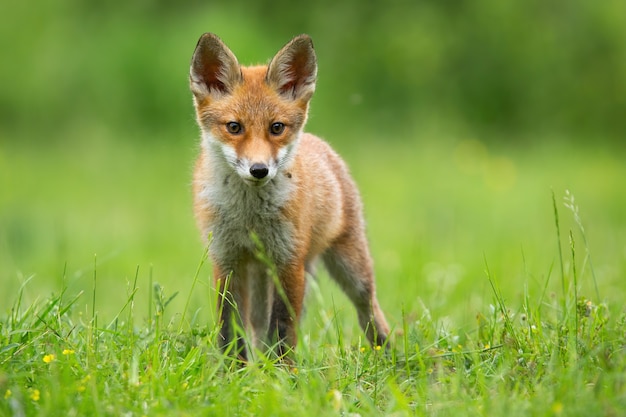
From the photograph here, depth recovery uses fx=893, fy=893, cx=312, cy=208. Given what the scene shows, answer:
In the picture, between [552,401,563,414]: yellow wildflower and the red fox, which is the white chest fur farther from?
[552,401,563,414]: yellow wildflower

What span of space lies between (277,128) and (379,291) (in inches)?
122

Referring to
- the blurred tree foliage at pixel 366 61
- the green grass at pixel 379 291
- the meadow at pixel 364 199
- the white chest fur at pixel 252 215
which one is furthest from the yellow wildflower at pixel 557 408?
the blurred tree foliage at pixel 366 61

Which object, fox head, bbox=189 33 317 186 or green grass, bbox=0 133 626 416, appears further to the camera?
fox head, bbox=189 33 317 186

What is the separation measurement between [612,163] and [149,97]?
24.4ft

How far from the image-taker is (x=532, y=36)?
14656 millimetres

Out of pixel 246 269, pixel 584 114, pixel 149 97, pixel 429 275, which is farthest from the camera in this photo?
pixel 584 114

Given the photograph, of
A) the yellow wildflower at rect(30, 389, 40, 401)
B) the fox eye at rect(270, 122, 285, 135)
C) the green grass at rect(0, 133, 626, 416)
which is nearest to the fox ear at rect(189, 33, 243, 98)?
the fox eye at rect(270, 122, 285, 135)

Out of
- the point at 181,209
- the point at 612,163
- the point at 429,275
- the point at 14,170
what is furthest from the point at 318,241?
the point at 612,163

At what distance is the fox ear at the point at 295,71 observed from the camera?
4961mm

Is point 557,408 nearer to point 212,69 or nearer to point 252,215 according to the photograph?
point 252,215

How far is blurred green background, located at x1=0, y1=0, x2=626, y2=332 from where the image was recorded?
1237 cm

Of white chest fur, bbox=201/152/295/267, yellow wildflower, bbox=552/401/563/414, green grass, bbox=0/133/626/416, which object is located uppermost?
white chest fur, bbox=201/152/295/267

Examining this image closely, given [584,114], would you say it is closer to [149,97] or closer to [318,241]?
[149,97]

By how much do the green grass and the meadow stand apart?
0.07ft
